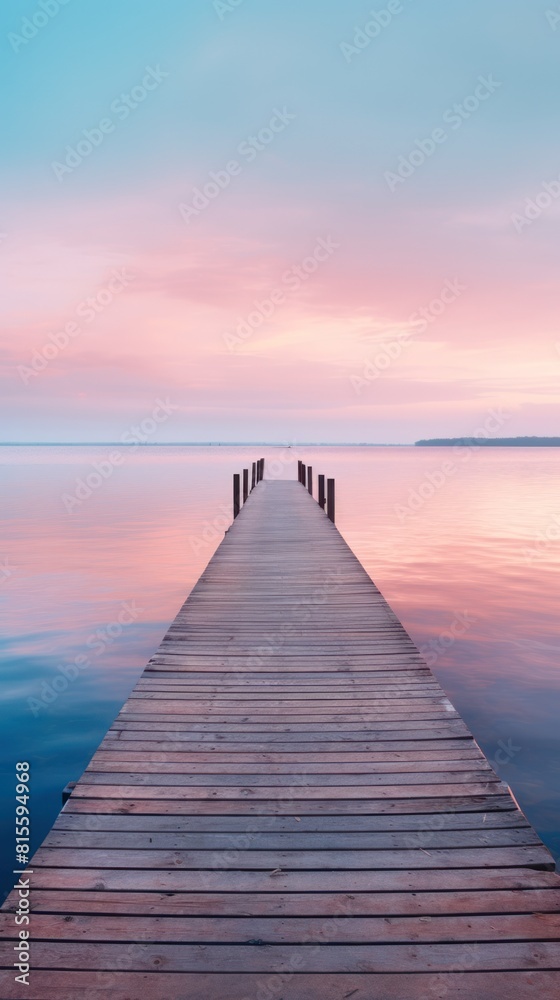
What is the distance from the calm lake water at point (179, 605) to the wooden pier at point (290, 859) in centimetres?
199

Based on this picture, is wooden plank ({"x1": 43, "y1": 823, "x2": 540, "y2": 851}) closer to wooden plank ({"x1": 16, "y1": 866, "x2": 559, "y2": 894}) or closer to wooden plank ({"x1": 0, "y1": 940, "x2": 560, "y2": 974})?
wooden plank ({"x1": 16, "y1": 866, "x2": 559, "y2": 894})

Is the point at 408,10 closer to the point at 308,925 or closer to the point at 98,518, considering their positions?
the point at 308,925

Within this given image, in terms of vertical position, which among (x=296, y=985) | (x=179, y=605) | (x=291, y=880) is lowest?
(x=296, y=985)

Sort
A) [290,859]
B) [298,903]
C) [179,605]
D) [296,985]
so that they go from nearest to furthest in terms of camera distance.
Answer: [296,985] < [298,903] < [290,859] < [179,605]

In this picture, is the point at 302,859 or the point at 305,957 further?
the point at 302,859

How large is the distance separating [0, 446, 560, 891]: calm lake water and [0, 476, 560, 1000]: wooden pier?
1990mm

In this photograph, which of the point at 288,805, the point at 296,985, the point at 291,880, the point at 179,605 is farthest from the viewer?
the point at 179,605

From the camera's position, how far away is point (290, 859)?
9.45 feet

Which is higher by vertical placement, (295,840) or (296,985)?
(295,840)

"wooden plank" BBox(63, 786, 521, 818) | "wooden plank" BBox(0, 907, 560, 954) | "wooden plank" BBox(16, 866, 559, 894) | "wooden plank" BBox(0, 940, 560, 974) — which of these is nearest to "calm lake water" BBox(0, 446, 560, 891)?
"wooden plank" BBox(63, 786, 521, 818)

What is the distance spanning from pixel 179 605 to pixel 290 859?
11.0 metres

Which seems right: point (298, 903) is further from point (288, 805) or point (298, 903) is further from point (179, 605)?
point (179, 605)

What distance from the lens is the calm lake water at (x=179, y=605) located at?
273 inches

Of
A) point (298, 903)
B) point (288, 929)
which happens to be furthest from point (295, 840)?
point (288, 929)
